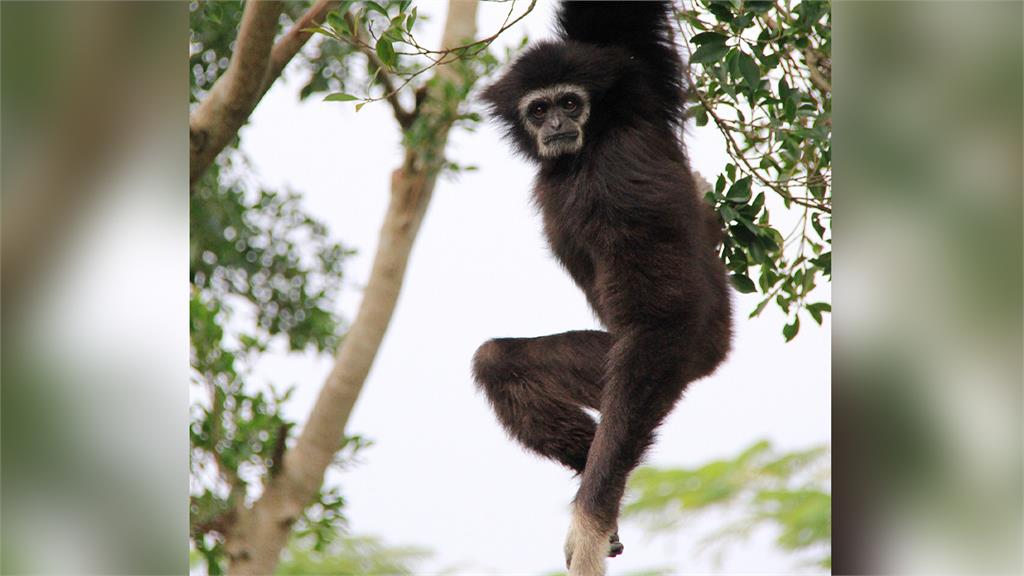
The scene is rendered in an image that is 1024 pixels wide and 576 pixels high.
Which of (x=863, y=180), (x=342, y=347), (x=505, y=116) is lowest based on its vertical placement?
(x=863, y=180)

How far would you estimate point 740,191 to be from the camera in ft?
11.3

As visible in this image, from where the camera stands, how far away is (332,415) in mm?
7332

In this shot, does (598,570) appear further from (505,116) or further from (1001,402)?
(1001,402)

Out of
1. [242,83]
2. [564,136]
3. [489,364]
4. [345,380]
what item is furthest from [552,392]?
[345,380]

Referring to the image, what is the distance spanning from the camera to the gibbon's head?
355 cm

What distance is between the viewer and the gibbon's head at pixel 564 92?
140 inches

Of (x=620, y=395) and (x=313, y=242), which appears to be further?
(x=313, y=242)

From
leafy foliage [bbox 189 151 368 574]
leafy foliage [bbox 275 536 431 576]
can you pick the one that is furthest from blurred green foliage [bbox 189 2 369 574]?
leafy foliage [bbox 275 536 431 576]

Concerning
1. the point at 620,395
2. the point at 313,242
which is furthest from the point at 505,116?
the point at 313,242

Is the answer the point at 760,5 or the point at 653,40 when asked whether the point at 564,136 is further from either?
the point at 760,5

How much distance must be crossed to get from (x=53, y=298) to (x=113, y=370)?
14 centimetres

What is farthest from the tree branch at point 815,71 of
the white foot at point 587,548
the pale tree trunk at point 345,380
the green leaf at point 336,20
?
the pale tree trunk at point 345,380

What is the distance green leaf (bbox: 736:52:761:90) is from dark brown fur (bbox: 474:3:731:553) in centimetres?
44

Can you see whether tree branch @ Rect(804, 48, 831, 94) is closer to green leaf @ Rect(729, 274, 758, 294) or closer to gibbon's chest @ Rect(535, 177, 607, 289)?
green leaf @ Rect(729, 274, 758, 294)
